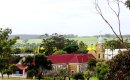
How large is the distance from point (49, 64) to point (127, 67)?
51.0m

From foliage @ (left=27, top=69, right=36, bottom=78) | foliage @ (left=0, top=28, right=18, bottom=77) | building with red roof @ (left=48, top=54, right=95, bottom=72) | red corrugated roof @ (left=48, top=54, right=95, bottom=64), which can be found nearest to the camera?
foliage @ (left=0, top=28, right=18, bottom=77)

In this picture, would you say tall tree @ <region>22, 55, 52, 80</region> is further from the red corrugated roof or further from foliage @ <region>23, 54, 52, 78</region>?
the red corrugated roof

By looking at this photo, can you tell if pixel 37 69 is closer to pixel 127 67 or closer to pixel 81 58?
pixel 81 58

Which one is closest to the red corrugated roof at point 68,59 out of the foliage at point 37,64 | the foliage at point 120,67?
the foliage at point 37,64

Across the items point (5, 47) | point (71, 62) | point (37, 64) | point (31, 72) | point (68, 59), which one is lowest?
point (71, 62)

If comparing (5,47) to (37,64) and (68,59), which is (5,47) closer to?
(37,64)

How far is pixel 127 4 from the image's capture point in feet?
77.5

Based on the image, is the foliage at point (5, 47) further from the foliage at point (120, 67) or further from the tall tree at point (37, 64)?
the foliage at point (120, 67)

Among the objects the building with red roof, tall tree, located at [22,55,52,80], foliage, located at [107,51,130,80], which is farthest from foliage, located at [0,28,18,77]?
the building with red roof

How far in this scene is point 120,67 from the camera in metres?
20.6

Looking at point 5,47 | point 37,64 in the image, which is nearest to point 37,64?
point 37,64

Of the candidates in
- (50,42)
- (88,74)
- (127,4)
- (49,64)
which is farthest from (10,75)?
(127,4)

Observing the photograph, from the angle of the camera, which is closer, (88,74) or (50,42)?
(88,74)

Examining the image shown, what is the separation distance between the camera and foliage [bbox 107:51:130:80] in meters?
20.2
